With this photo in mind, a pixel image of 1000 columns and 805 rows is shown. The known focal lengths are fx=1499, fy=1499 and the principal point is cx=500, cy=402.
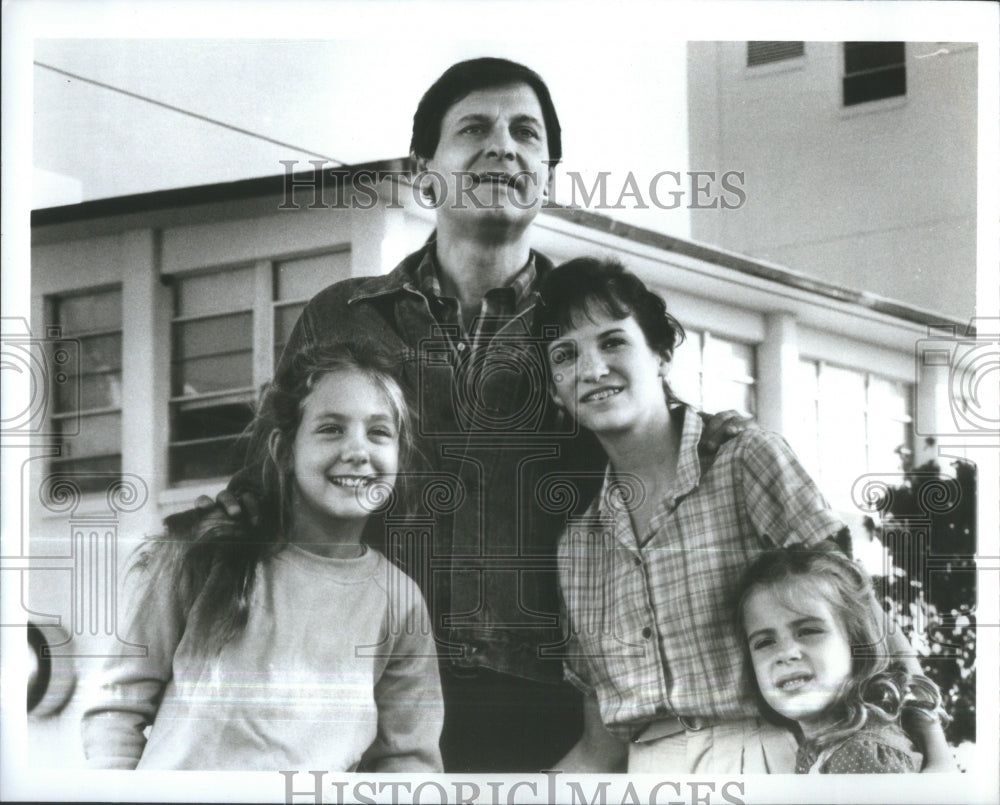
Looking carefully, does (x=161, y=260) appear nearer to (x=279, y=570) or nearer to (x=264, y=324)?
(x=264, y=324)

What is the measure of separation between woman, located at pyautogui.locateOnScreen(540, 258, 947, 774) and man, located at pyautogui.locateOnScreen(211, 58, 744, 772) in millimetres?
73

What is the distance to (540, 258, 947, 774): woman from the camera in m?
4.74

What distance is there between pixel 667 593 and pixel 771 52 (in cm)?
179

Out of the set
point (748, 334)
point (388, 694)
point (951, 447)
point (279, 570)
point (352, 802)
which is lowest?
point (352, 802)

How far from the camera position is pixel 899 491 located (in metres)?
A: 4.91

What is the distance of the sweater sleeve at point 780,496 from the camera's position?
478cm

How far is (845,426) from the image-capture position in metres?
4.89

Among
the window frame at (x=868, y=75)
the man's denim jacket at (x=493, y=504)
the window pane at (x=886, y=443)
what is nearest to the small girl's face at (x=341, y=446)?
the man's denim jacket at (x=493, y=504)

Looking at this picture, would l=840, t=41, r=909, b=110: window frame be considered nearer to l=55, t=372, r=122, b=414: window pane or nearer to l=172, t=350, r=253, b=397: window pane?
l=172, t=350, r=253, b=397: window pane

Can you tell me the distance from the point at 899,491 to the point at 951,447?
0.23 metres

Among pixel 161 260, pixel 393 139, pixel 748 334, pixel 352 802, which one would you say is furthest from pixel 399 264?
pixel 352 802

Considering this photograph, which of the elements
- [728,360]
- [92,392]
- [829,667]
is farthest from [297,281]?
[829,667]

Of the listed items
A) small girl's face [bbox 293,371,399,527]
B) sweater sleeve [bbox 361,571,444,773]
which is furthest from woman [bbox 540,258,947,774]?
small girl's face [bbox 293,371,399,527]

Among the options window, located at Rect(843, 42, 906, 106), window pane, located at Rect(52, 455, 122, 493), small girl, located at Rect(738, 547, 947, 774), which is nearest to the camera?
small girl, located at Rect(738, 547, 947, 774)
